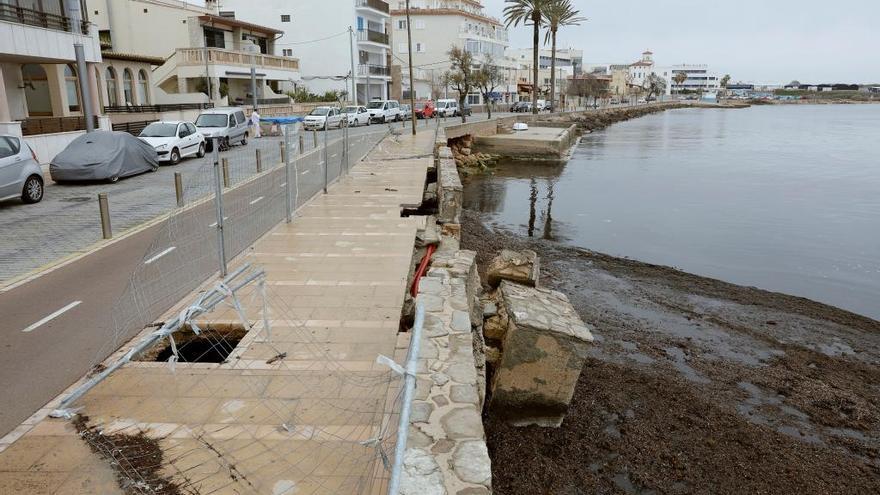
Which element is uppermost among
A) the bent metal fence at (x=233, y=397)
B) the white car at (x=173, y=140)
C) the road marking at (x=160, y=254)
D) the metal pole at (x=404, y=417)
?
the white car at (x=173, y=140)

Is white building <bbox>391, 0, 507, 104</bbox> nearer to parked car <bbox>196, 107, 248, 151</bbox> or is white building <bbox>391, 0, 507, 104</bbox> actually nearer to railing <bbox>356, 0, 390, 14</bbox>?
railing <bbox>356, 0, 390, 14</bbox>

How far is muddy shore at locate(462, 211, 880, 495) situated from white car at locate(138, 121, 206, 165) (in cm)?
1653

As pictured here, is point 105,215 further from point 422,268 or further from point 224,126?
point 224,126

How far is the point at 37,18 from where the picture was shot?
81.9 ft

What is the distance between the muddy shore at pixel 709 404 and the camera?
6.90 meters

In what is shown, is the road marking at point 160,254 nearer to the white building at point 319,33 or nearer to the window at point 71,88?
the window at point 71,88

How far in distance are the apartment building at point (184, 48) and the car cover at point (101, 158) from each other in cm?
2067

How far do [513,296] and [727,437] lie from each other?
10.2ft

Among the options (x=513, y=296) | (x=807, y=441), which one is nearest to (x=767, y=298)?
(x=807, y=441)

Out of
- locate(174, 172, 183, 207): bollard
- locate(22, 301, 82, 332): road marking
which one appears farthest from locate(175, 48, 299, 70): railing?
locate(22, 301, 82, 332): road marking

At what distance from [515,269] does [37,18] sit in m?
24.8

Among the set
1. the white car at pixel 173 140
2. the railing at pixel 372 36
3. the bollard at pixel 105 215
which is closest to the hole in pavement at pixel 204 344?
the bollard at pixel 105 215

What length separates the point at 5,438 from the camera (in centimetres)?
518

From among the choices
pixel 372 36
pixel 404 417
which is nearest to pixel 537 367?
pixel 404 417
